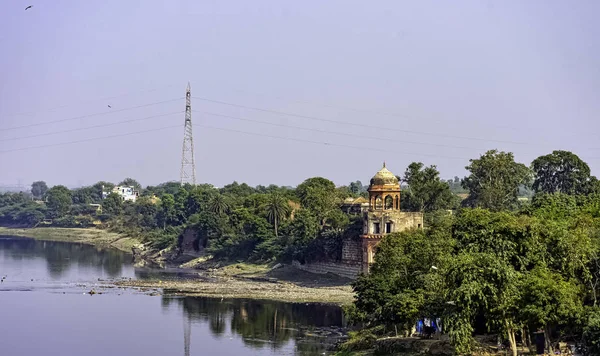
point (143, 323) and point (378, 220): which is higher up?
point (378, 220)

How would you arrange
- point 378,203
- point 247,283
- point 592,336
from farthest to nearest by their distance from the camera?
1. point 247,283
2. point 378,203
3. point 592,336

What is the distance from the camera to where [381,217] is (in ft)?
244

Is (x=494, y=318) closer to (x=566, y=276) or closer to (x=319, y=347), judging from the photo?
(x=566, y=276)

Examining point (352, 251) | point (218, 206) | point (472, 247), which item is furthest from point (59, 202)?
point (472, 247)

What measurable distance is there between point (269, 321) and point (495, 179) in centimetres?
3539

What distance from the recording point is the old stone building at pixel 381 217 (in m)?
74.2

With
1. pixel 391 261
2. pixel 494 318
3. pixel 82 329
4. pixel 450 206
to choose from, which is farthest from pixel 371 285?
pixel 450 206

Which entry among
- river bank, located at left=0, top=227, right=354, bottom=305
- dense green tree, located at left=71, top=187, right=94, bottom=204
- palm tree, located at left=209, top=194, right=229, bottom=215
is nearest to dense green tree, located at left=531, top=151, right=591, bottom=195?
river bank, located at left=0, top=227, right=354, bottom=305

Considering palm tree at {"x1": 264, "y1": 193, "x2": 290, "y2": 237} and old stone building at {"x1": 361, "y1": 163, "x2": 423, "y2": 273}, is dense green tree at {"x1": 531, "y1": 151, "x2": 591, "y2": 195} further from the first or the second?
palm tree at {"x1": 264, "y1": 193, "x2": 290, "y2": 237}

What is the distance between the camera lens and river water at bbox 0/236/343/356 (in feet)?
173

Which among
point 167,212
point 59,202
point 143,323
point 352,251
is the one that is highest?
point 59,202

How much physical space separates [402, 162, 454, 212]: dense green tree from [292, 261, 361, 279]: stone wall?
33.3ft

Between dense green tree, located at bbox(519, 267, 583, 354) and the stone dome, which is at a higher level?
the stone dome

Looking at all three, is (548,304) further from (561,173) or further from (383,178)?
(561,173)
